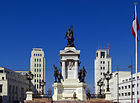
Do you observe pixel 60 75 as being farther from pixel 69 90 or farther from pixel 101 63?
pixel 101 63

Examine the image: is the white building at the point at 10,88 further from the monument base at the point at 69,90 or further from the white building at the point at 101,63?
the monument base at the point at 69,90

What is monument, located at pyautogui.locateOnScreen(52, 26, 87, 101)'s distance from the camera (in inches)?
2381

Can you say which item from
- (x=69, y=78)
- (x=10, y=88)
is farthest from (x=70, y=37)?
(x=10, y=88)

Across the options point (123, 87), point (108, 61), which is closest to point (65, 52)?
point (123, 87)

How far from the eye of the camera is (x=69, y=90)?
200 feet

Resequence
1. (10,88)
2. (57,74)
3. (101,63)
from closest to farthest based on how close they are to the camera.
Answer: (57,74), (10,88), (101,63)

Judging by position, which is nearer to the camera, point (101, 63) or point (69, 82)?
point (69, 82)

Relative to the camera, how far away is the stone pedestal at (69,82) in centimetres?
6041

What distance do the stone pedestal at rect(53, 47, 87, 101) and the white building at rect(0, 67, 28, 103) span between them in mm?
47571

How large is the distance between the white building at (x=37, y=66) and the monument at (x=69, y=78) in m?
100

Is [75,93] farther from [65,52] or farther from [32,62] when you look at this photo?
[32,62]

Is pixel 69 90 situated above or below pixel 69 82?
below

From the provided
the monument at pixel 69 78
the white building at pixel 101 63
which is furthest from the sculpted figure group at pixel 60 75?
the white building at pixel 101 63

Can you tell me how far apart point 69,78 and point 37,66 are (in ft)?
346
